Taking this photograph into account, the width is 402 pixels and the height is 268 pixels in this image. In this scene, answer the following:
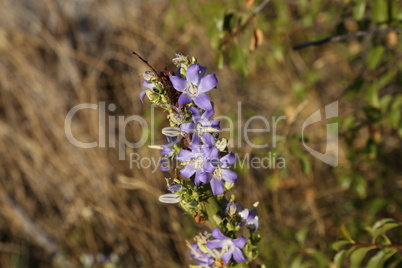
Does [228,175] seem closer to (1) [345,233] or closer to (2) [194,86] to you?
(2) [194,86]

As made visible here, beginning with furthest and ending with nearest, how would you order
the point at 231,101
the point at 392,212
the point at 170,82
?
the point at 231,101 < the point at 392,212 < the point at 170,82

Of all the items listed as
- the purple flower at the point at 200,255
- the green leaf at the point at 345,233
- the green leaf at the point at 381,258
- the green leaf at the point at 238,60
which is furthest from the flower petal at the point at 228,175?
the green leaf at the point at 238,60

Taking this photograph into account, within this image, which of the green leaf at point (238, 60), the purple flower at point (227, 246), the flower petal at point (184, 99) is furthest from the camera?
the green leaf at point (238, 60)

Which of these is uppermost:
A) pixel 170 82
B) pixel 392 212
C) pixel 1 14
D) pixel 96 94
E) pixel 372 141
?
pixel 1 14

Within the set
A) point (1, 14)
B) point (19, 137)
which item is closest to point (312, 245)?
point (19, 137)

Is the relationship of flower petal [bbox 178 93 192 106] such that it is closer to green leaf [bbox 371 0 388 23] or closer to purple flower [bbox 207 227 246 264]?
purple flower [bbox 207 227 246 264]

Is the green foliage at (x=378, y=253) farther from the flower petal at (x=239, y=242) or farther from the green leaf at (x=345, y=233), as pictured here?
the flower petal at (x=239, y=242)

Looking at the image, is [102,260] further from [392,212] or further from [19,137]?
[392,212]

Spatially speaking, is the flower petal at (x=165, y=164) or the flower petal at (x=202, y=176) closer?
the flower petal at (x=202, y=176)
